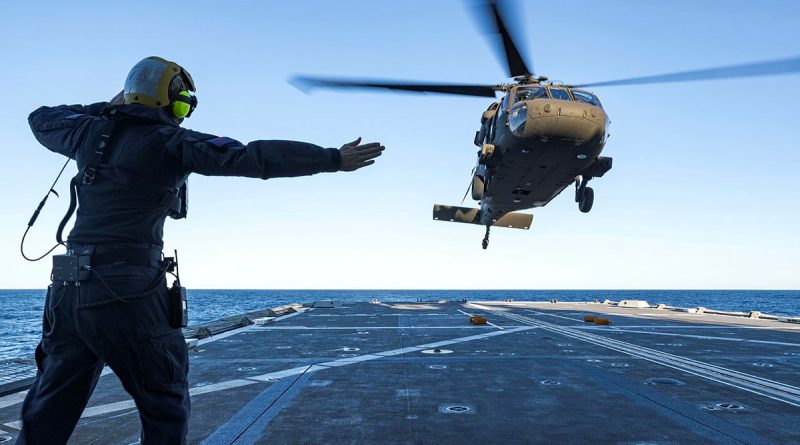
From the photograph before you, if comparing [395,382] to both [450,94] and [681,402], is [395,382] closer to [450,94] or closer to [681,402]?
[681,402]

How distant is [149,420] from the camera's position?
265 cm

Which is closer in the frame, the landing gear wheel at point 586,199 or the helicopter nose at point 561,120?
the helicopter nose at point 561,120

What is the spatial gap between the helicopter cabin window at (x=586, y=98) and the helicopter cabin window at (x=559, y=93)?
285mm

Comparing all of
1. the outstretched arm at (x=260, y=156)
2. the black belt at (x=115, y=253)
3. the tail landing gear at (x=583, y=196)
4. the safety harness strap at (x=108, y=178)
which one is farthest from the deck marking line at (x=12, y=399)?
the tail landing gear at (x=583, y=196)

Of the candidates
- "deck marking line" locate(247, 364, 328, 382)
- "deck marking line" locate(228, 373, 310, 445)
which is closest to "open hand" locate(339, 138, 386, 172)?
"deck marking line" locate(228, 373, 310, 445)

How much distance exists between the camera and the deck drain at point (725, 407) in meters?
6.01

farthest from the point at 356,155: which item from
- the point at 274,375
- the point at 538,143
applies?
the point at 538,143

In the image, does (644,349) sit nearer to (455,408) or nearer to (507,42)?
(455,408)

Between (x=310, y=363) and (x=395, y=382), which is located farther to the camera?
(x=310, y=363)

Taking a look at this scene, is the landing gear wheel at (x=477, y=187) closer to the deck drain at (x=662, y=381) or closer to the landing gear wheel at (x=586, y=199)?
the landing gear wheel at (x=586, y=199)

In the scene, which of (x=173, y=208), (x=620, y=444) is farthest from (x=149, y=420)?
(x=620, y=444)

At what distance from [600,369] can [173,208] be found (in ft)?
27.5

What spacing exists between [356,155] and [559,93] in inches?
495

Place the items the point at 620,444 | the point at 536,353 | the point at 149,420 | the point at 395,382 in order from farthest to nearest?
the point at 536,353
the point at 395,382
the point at 620,444
the point at 149,420
